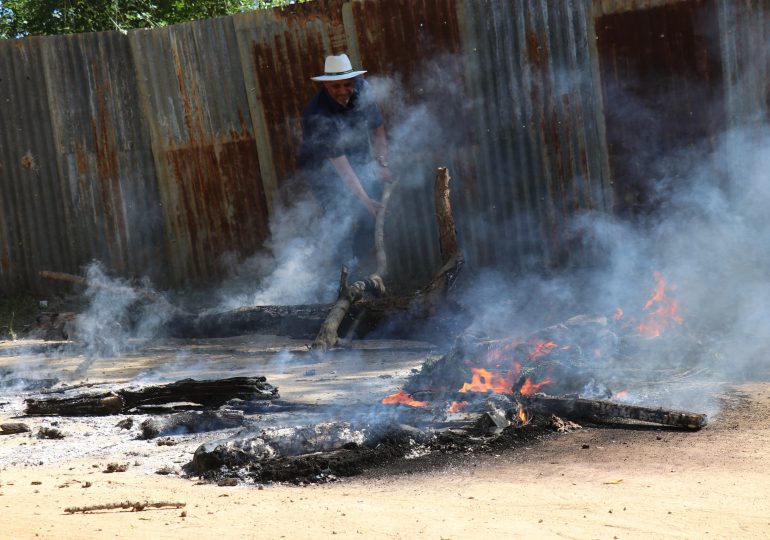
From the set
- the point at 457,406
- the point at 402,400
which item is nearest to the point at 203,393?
the point at 402,400

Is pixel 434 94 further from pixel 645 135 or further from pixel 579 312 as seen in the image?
pixel 579 312

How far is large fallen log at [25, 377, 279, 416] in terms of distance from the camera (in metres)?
6.03

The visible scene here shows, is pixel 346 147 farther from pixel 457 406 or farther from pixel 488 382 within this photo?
pixel 457 406

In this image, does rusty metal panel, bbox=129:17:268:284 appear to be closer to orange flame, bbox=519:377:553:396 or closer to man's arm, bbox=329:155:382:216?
man's arm, bbox=329:155:382:216

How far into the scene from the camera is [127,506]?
148 inches

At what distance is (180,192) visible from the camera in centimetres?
1050

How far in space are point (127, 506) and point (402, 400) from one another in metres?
2.39

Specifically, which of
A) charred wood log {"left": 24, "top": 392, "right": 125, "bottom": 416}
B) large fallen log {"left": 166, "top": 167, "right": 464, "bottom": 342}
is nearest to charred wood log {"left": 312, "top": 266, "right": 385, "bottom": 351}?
large fallen log {"left": 166, "top": 167, "right": 464, "bottom": 342}

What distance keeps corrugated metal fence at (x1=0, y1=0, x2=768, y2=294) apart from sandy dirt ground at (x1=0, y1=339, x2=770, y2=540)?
4.26m

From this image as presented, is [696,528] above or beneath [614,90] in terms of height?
beneath

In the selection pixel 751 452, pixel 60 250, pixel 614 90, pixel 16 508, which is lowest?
pixel 751 452

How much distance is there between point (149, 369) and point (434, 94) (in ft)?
14.6

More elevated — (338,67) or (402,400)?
(338,67)

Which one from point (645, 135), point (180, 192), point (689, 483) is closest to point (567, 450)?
point (689, 483)
